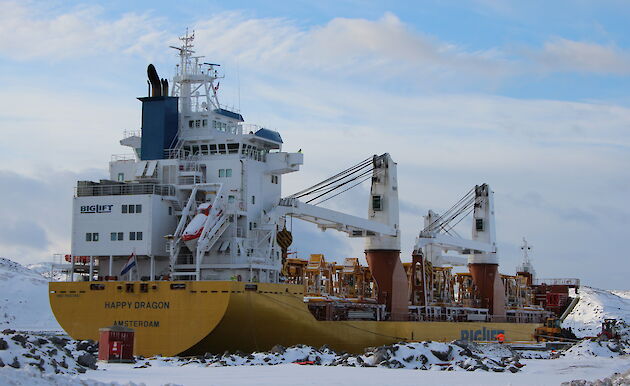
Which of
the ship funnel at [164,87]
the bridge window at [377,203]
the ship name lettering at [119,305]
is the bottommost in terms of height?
the ship name lettering at [119,305]

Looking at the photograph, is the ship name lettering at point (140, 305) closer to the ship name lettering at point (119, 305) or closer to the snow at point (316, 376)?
the ship name lettering at point (119, 305)

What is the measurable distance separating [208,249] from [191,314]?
2.90 m

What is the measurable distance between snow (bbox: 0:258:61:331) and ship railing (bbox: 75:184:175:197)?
2652cm

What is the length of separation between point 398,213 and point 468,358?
1800cm

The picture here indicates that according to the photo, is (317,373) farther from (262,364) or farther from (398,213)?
(398,213)

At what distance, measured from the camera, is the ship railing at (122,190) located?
32.2 meters

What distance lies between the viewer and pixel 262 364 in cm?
2500

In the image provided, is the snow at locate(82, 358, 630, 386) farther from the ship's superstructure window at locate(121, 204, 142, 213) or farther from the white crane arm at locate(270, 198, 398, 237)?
the white crane arm at locate(270, 198, 398, 237)

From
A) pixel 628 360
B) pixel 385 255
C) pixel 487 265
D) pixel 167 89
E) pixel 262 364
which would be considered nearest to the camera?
pixel 262 364

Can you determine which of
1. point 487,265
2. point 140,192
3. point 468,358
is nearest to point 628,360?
point 468,358

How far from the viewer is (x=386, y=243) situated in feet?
138

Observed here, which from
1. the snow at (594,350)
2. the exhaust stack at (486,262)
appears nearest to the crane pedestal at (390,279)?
the snow at (594,350)

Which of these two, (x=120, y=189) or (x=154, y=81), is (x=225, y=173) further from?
(x=154, y=81)

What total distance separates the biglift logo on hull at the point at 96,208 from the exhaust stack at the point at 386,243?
14.1m
